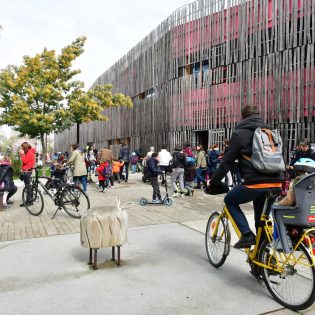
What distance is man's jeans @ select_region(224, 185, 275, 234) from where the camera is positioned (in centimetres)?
343

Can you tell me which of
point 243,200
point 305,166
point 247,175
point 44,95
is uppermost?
point 44,95

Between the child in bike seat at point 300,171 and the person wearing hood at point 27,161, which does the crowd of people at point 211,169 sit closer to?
the person wearing hood at point 27,161

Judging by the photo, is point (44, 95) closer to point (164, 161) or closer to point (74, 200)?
point (164, 161)

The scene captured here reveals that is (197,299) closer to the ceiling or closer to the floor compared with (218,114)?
closer to the floor

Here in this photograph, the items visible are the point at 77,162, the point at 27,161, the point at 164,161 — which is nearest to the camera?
the point at 27,161

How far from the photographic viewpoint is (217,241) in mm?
4301

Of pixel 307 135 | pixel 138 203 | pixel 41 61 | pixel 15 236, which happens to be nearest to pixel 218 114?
pixel 307 135

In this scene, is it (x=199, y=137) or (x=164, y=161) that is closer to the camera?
(x=164, y=161)

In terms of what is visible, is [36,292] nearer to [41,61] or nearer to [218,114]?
[41,61]

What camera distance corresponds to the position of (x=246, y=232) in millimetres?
3553

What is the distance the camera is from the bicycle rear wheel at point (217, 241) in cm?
406

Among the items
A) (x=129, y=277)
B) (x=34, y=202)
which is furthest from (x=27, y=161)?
(x=129, y=277)

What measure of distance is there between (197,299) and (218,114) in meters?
17.6

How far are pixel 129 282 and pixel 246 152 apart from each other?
2010mm
